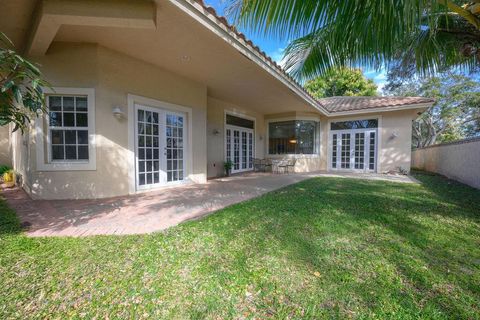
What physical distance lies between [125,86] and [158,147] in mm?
1823

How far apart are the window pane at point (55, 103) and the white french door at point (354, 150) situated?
11.9 m

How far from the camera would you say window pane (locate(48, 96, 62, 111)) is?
491 cm

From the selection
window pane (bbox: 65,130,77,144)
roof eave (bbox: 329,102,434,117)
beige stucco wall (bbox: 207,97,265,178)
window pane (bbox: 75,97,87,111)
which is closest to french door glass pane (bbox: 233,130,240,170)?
beige stucco wall (bbox: 207,97,265,178)

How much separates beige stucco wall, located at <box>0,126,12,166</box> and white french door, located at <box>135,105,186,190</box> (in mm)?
7442

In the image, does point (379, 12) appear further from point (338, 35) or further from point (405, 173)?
point (405, 173)

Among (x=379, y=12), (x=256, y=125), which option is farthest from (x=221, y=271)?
(x=256, y=125)

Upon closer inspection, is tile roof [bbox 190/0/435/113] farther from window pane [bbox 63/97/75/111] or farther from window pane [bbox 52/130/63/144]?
window pane [bbox 52/130/63/144]

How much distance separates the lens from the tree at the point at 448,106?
1958cm

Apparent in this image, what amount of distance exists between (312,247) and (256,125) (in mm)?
9651

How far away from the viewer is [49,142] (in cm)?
491

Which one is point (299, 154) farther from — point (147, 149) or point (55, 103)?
point (55, 103)

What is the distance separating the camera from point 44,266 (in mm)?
2254

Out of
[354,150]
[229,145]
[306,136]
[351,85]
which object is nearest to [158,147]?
[229,145]

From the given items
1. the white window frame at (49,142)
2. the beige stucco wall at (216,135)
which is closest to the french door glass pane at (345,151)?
the beige stucco wall at (216,135)
